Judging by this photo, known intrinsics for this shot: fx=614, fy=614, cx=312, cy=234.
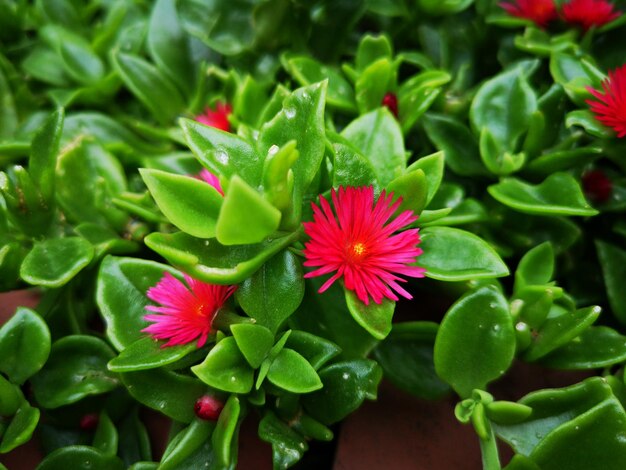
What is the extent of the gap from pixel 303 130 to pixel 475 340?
0.28m

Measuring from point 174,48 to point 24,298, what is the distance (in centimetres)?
46

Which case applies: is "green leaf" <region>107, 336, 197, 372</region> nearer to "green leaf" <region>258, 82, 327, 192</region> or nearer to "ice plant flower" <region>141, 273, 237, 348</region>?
"ice plant flower" <region>141, 273, 237, 348</region>

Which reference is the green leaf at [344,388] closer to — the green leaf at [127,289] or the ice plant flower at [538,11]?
the green leaf at [127,289]

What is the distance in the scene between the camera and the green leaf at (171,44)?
1.00m

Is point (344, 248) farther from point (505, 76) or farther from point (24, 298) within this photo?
point (24, 298)

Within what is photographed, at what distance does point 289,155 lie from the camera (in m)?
0.56

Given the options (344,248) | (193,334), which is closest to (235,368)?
(193,334)

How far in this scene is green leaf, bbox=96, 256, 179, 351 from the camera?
2.24 feet

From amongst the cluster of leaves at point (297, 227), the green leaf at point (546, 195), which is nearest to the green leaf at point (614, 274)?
the cluster of leaves at point (297, 227)

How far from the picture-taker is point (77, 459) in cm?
68

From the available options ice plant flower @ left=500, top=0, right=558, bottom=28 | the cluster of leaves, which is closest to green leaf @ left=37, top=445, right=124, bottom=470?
the cluster of leaves

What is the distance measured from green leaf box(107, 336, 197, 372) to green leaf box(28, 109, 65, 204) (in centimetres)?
25

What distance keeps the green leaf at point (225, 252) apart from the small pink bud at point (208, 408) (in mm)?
147

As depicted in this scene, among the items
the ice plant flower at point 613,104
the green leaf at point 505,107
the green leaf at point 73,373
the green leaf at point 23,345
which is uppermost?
the ice plant flower at point 613,104
